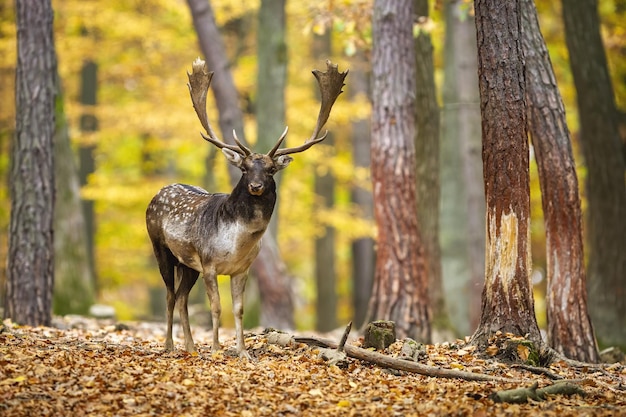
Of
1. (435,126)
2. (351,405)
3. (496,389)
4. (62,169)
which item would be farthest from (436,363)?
(62,169)

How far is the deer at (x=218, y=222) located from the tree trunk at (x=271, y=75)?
7.57m

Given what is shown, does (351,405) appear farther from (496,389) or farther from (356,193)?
(356,193)

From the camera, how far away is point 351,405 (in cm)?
746

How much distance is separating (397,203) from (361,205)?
42.5 feet

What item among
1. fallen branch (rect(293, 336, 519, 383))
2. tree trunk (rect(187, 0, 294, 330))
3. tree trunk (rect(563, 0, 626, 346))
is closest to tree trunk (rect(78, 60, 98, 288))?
tree trunk (rect(187, 0, 294, 330))

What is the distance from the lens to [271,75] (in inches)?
720

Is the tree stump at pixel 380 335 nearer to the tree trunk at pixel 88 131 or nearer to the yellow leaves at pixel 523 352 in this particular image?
the yellow leaves at pixel 523 352

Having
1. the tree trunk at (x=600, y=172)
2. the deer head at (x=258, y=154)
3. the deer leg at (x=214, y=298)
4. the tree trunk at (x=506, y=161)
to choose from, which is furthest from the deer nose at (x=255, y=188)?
the tree trunk at (x=600, y=172)

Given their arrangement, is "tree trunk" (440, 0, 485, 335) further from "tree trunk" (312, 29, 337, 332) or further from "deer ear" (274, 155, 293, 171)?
"deer ear" (274, 155, 293, 171)

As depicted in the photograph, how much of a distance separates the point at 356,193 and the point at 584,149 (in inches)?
419

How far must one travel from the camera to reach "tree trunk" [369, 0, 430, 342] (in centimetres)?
1219

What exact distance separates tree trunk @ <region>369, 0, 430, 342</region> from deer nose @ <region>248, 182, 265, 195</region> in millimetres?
3548

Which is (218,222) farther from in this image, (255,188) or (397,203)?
(397,203)

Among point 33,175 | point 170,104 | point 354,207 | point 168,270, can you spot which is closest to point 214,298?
point 168,270
